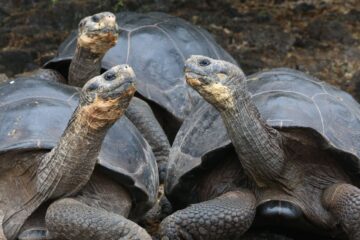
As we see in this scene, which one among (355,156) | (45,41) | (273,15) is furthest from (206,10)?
(355,156)

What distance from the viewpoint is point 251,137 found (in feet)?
17.1

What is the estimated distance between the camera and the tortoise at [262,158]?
17.0ft

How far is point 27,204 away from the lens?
201 inches

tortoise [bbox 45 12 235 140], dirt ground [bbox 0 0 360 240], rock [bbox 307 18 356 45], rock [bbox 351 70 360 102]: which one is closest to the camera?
tortoise [bbox 45 12 235 140]

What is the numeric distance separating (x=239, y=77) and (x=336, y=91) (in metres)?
1.01

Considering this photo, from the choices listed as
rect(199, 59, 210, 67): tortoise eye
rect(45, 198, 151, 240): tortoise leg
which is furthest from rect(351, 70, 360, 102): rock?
rect(45, 198, 151, 240): tortoise leg

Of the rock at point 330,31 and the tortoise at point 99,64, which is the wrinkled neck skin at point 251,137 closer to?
the tortoise at point 99,64

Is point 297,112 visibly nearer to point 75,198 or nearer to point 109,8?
point 75,198

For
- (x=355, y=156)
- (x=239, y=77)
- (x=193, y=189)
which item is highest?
(x=239, y=77)

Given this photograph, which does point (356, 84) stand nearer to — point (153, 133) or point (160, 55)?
point (160, 55)

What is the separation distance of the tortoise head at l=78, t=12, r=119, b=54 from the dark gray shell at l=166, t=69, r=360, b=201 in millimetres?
683

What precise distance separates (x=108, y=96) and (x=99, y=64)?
188 cm

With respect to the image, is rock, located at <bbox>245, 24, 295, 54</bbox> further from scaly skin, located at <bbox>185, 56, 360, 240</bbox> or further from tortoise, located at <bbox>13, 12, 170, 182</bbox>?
scaly skin, located at <bbox>185, 56, 360, 240</bbox>

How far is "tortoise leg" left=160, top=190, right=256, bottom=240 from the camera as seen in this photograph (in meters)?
5.17
